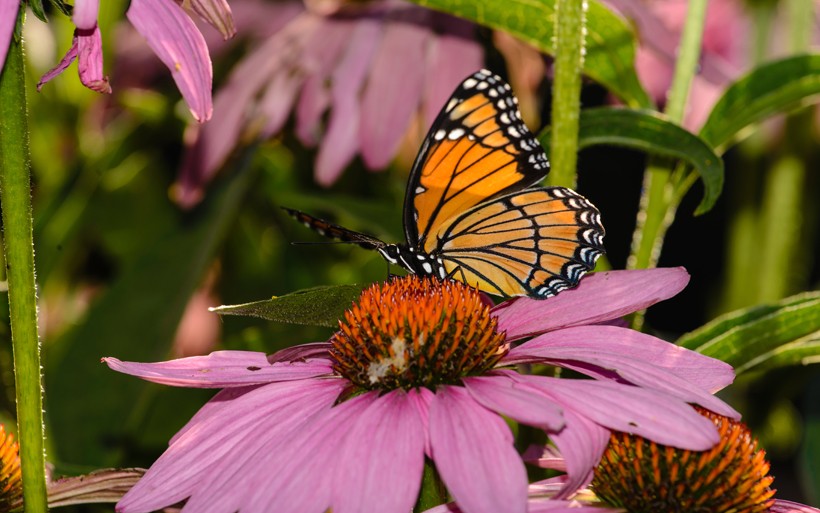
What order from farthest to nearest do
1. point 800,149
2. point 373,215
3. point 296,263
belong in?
point 296,263 < point 800,149 < point 373,215

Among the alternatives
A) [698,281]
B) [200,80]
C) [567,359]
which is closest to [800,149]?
[698,281]

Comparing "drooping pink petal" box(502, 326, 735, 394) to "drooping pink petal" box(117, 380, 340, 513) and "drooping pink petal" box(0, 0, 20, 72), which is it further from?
"drooping pink petal" box(0, 0, 20, 72)

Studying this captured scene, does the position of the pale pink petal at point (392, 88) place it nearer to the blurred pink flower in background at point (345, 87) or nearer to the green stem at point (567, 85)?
the blurred pink flower in background at point (345, 87)

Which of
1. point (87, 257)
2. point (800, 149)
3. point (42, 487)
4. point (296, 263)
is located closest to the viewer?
point (42, 487)

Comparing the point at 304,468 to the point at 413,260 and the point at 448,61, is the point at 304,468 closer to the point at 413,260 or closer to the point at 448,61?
the point at 413,260

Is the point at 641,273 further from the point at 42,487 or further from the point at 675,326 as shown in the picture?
the point at 675,326

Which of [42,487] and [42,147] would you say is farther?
[42,147]
